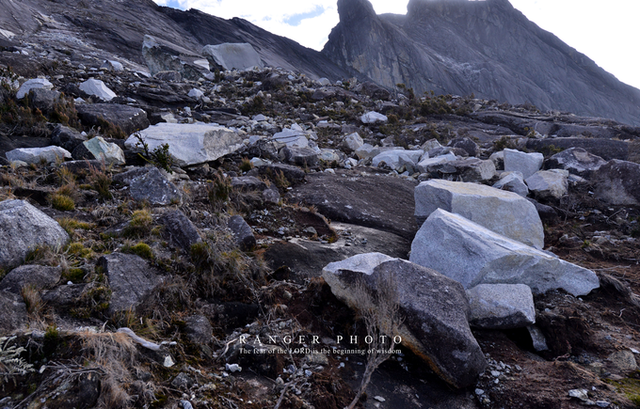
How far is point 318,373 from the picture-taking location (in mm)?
2836

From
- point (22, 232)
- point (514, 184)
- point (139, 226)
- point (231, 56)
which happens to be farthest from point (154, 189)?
point (231, 56)

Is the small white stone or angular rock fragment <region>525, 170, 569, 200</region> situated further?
angular rock fragment <region>525, 170, 569, 200</region>

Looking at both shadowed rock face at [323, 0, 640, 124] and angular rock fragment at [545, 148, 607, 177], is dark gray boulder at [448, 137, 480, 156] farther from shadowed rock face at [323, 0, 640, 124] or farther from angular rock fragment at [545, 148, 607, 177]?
shadowed rock face at [323, 0, 640, 124]

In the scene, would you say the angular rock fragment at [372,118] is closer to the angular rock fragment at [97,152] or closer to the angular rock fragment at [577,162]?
the angular rock fragment at [577,162]

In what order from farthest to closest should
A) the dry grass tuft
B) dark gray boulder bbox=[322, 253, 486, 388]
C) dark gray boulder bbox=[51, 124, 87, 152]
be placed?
1. dark gray boulder bbox=[51, 124, 87, 152]
2. dark gray boulder bbox=[322, 253, 486, 388]
3. the dry grass tuft

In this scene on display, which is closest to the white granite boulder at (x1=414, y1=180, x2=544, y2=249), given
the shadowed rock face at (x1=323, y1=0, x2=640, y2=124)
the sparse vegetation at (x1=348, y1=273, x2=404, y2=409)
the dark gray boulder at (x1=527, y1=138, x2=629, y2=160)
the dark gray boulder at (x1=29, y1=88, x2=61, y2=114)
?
the sparse vegetation at (x1=348, y1=273, x2=404, y2=409)

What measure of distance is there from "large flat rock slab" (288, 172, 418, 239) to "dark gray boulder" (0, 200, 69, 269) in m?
3.93

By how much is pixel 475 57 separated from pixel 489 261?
7606 centimetres

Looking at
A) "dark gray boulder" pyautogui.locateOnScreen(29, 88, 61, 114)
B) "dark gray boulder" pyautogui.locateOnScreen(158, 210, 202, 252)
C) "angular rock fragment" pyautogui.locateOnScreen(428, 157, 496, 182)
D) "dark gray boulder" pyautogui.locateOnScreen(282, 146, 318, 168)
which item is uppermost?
"angular rock fragment" pyautogui.locateOnScreen(428, 157, 496, 182)

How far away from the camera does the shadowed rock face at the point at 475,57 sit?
60969mm

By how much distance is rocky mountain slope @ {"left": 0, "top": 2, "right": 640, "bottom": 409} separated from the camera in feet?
8.49

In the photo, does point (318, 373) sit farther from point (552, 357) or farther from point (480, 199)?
point (480, 199)

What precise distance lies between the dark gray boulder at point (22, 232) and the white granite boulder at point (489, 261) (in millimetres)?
4227

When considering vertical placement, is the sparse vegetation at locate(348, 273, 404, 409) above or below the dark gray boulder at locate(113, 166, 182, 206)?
above
